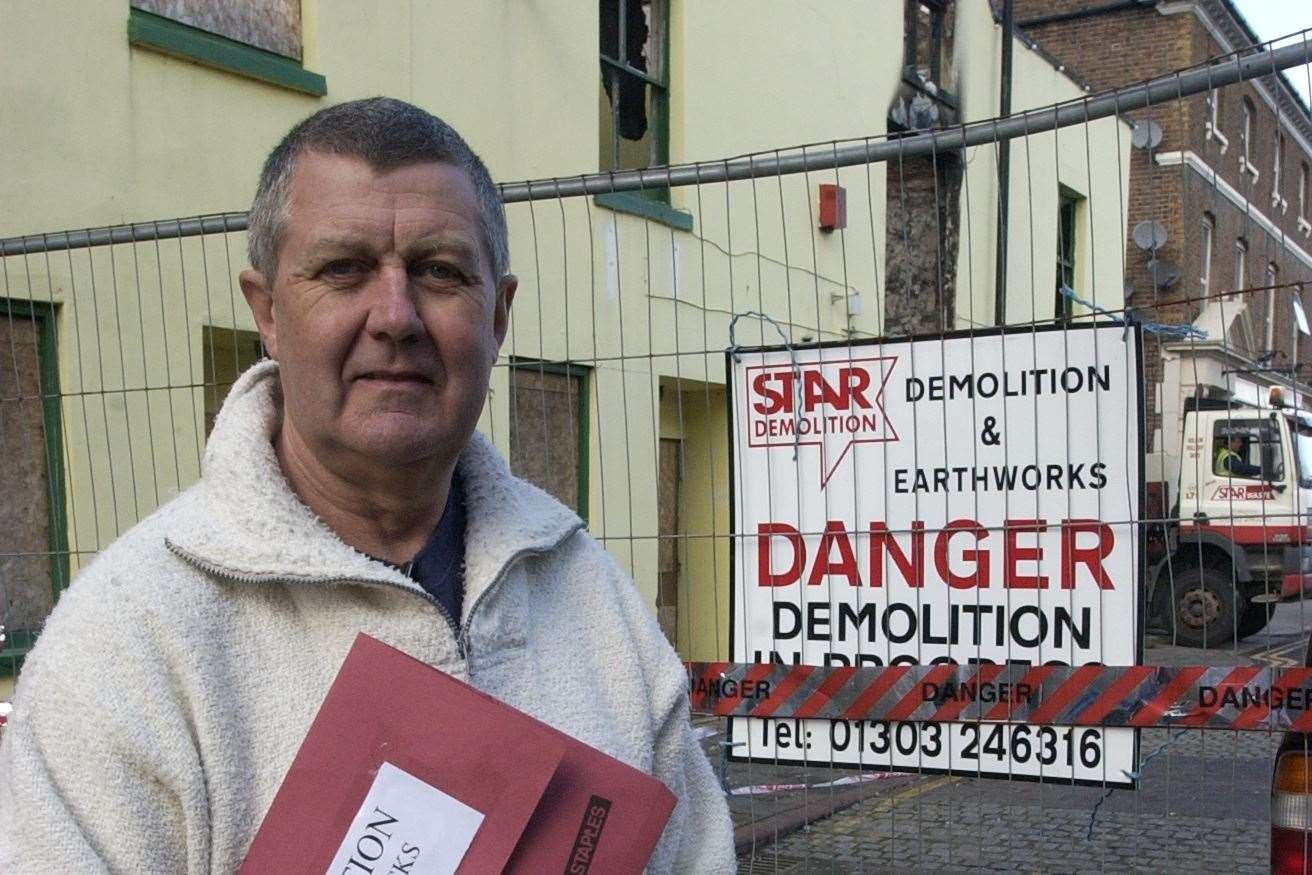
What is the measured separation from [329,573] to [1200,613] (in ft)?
12.9

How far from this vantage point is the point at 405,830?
1584mm

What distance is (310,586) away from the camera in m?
1.69

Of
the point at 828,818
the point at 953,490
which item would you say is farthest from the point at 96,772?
the point at 828,818

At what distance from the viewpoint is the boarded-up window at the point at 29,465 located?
20.8 ft

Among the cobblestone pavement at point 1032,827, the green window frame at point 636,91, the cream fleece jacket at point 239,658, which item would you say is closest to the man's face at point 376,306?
the cream fleece jacket at point 239,658

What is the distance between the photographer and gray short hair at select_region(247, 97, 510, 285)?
5.75 feet

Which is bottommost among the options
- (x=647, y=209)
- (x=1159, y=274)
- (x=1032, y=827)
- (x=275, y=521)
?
(x=1032, y=827)

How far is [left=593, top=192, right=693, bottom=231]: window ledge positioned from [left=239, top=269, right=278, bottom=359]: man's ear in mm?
7374

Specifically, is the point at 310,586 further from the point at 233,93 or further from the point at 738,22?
the point at 738,22

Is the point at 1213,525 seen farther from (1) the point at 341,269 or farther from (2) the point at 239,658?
(2) the point at 239,658

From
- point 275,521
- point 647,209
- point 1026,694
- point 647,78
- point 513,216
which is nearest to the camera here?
point 275,521

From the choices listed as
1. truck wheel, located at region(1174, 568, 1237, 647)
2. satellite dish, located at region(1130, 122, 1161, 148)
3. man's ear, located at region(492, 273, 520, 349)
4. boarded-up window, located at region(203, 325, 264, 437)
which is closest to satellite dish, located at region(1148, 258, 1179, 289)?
satellite dish, located at region(1130, 122, 1161, 148)

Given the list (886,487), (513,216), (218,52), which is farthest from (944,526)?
(218,52)

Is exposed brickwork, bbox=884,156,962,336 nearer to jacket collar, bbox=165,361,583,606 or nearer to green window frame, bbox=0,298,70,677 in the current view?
green window frame, bbox=0,298,70,677
